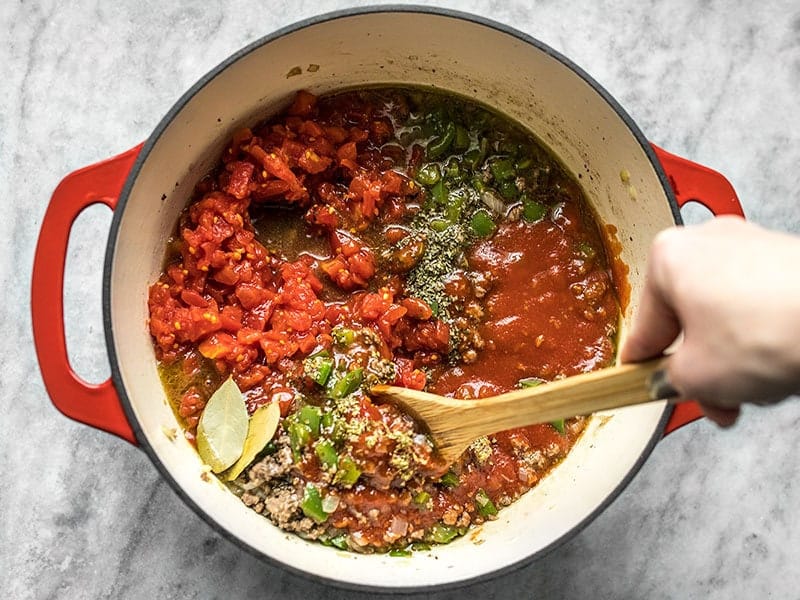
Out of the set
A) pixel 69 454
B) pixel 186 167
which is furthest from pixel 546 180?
pixel 69 454

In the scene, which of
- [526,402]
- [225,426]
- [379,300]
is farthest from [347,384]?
[526,402]

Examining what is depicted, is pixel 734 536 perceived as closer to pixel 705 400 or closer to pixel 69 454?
pixel 705 400

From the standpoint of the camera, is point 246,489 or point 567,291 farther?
point 567,291

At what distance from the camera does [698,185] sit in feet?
8.02

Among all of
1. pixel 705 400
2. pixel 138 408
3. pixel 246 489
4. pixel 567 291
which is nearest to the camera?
pixel 705 400

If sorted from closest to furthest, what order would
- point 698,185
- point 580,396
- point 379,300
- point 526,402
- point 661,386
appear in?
1. point 661,386
2. point 580,396
3. point 526,402
4. point 698,185
5. point 379,300

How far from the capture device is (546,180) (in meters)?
2.84

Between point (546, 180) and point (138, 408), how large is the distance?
1.49m

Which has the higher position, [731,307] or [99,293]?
[731,307]

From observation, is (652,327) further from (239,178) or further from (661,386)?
(239,178)

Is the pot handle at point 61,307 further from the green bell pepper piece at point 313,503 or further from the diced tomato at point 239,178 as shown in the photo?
the green bell pepper piece at point 313,503

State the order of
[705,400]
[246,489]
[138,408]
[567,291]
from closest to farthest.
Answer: [705,400] → [138,408] → [246,489] → [567,291]

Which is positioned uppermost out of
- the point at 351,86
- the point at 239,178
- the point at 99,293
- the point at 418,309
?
the point at 351,86

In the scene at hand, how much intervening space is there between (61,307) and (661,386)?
1.59m
